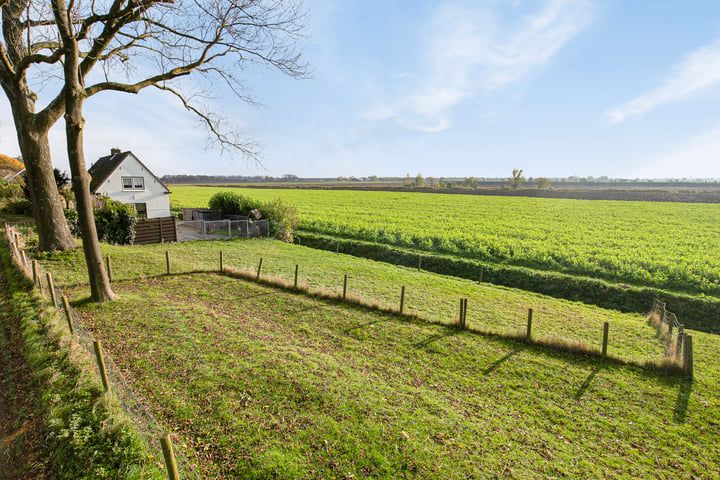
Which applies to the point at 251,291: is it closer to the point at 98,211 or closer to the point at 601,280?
the point at 98,211

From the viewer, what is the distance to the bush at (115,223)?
65.4 feet

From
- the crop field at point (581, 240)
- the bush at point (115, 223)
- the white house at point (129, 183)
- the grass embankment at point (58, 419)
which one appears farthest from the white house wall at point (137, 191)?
the grass embankment at point (58, 419)

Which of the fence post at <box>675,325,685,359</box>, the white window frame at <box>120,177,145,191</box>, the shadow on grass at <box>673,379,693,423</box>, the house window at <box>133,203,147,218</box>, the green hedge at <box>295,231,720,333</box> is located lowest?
the green hedge at <box>295,231,720,333</box>

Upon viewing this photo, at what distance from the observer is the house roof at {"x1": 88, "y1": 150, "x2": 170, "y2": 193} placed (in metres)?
28.9

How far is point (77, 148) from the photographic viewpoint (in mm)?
8891

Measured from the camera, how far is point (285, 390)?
5852 millimetres

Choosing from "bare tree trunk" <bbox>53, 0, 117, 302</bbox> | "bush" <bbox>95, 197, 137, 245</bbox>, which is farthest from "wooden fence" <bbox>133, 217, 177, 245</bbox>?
"bare tree trunk" <bbox>53, 0, 117, 302</bbox>

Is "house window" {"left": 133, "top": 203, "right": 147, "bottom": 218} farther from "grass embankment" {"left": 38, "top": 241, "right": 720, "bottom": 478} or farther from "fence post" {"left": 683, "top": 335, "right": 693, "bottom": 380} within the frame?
"fence post" {"left": 683, "top": 335, "right": 693, "bottom": 380}

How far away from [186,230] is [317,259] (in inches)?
586

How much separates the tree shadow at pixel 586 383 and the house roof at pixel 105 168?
35.4m

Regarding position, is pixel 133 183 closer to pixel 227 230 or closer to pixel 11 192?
pixel 11 192

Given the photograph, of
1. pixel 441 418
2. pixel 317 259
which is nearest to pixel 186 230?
pixel 317 259

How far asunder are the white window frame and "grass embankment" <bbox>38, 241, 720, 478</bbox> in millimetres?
23774

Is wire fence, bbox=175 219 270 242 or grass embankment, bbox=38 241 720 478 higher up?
wire fence, bbox=175 219 270 242
